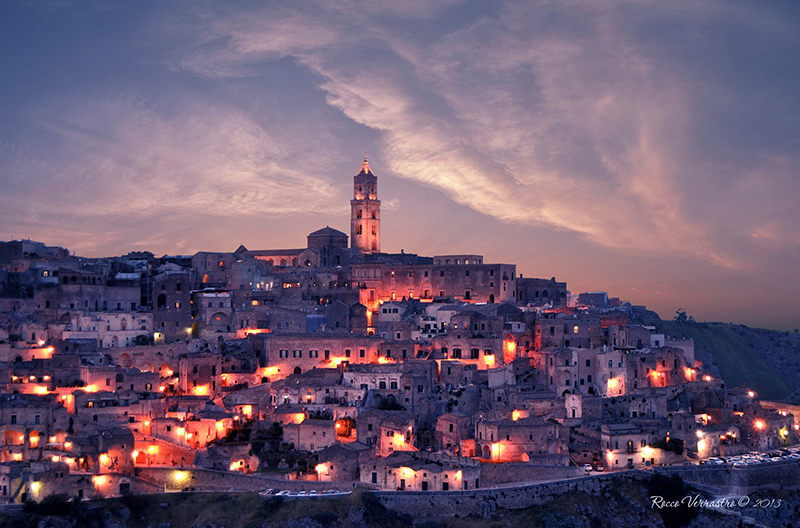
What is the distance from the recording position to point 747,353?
8800cm

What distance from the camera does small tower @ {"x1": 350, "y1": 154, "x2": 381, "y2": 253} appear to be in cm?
7981

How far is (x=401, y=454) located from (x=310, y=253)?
113ft

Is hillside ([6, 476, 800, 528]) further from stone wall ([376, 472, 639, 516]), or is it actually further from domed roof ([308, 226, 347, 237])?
domed roof ([308, 226, 347, 237])

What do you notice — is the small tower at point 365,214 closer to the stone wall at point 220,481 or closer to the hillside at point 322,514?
the stone wall at point 220,481

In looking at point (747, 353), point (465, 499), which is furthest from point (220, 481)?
point (747, 353)

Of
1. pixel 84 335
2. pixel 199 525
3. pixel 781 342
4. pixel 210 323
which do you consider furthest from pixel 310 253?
pixel 781 342

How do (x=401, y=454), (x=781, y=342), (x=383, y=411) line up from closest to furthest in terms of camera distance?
1. (x=401, y=454)
2. (x=383, y=411)
3. (x=781, y=342)

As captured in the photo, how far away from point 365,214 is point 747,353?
4218cm

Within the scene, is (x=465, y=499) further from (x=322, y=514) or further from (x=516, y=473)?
(x=322, y=514)

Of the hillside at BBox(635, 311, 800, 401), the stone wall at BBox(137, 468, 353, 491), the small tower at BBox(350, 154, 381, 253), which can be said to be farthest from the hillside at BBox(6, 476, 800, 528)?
the small tower at BBox(350, 154, 381, 253)

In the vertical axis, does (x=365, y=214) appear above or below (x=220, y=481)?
above

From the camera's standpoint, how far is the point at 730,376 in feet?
260

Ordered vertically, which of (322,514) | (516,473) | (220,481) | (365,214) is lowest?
(322,514)

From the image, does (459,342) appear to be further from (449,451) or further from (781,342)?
(781,342)
